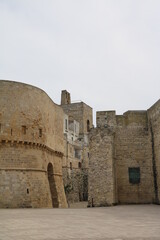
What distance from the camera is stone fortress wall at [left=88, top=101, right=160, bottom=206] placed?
16391 millimetres

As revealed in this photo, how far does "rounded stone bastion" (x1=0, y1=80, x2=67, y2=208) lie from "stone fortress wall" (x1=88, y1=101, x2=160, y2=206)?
4.86 metres

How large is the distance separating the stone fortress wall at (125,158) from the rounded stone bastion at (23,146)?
15.9 ft

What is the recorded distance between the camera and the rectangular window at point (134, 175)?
59.3ft

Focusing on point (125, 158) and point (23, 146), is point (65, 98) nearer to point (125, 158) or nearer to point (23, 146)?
point (23, 146)

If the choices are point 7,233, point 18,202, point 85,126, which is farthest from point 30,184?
point 85,126

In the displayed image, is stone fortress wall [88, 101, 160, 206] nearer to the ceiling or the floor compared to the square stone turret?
nearer to the floor

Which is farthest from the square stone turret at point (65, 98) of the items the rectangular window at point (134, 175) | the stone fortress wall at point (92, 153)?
the rectangular window at point (134, 175)

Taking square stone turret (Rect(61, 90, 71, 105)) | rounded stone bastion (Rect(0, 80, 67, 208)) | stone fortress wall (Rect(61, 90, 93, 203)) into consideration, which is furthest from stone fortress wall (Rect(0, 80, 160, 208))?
square stone turret (Rect(61, 90, 71, 105))

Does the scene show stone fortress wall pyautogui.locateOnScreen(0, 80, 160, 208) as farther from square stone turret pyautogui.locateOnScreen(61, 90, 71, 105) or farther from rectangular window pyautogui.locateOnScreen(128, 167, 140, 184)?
square stone turret pyautogui.locateOnScreen(61, 90, 71, 105)

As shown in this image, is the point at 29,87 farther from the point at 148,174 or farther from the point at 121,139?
the point at 148,174

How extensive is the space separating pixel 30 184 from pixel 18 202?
1520 millimetres

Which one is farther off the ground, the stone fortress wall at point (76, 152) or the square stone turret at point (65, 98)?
the square stone turret at point (65, 98)

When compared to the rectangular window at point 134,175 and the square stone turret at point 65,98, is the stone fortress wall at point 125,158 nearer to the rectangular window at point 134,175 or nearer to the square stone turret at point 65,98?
the rectangular window at point 134,175

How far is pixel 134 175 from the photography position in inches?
716
